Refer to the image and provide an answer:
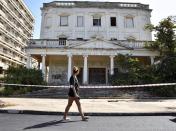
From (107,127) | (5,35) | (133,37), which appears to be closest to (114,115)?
(107,127)

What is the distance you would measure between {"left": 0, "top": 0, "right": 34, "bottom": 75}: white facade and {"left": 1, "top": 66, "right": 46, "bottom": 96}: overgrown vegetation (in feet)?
85.8

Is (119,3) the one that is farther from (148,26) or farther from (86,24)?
(148,26)

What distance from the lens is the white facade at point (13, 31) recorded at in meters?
53.2

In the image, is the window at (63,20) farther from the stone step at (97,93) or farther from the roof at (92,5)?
the stone step at (97,93)

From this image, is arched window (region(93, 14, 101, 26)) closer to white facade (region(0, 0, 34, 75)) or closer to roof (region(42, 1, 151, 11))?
roof (region(42, 1, 151, 11))

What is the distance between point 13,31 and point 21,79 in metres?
37.1

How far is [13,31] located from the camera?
59812 mm

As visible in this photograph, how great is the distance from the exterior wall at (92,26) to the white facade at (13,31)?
63.8 feet

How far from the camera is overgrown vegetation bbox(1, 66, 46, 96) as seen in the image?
24125 millimetres

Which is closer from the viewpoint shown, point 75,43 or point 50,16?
point 75,43

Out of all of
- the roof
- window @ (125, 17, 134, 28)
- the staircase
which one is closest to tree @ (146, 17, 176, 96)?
the staircase

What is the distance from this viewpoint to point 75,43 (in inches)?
1196

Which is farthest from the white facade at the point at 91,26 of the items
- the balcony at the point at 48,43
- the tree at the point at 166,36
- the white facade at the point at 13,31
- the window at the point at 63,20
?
the white facade at the point at 13,31

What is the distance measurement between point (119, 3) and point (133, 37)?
5.07 m
